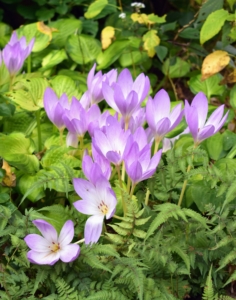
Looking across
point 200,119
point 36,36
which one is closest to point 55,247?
point 200,119

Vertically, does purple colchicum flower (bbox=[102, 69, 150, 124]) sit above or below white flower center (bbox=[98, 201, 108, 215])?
above

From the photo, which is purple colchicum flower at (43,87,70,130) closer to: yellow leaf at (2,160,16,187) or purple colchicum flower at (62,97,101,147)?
purple colchicum flower at (62,97,101,147)

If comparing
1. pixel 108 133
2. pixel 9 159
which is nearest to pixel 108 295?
pixel 108 133

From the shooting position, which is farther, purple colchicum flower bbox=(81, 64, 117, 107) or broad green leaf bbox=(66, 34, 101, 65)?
broad green leaf bbox=(66, 34, 101, 65)

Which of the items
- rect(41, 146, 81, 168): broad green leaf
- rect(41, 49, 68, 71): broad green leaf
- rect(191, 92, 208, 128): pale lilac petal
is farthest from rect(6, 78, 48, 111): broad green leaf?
rect(191, 92, 208, 128): pale lilac petal

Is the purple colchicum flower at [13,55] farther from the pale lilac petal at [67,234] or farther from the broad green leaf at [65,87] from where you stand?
the pale lilac petal at [67,234]

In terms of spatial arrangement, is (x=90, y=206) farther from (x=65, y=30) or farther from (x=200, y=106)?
(x=65, y=30)
